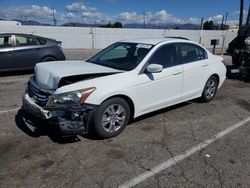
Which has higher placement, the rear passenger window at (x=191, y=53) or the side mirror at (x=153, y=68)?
the rear passenger window at (x=191, y=53)

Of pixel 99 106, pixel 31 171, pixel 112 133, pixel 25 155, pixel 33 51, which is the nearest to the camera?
pixel 31 171

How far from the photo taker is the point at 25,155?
11.8ft

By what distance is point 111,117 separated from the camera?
409 centimetres

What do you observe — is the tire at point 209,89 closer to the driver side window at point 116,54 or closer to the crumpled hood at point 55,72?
the driver side window at point 116,54

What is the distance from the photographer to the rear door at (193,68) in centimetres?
523

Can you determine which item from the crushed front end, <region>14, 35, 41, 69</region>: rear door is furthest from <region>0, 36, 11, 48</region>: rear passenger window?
the crushed front end

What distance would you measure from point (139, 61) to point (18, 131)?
2.41m

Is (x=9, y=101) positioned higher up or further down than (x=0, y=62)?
further down

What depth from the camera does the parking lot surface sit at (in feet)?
10.1

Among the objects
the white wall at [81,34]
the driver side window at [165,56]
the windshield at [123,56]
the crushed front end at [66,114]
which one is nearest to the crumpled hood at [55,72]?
the crushed front end at [66,114]

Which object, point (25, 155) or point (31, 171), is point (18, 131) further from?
point (31, 171)

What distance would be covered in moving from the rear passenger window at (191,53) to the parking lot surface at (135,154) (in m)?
1.17

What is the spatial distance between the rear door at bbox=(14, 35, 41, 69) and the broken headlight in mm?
5876

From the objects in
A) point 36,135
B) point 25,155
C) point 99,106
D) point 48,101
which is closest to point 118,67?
point 99,106
